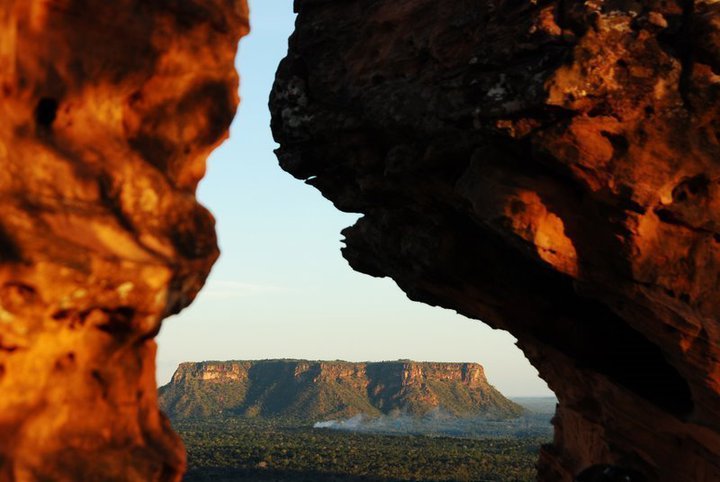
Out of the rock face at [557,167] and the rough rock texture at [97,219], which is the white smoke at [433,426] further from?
the rough rock texture at [97,219]

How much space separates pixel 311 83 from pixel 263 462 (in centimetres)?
5941

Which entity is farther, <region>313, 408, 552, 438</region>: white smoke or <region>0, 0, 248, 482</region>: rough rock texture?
<region>313, 408, 552, 438</region>: white smoke

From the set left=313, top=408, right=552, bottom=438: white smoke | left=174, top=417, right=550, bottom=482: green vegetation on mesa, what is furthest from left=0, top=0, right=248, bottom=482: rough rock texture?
left=313, top=408, right=552, bottom=438: white smoke

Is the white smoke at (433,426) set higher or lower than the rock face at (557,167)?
lower

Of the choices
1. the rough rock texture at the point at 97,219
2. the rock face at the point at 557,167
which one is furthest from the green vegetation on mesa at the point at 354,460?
the rough rock texture at the point at 97,219

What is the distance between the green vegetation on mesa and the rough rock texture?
182 feet

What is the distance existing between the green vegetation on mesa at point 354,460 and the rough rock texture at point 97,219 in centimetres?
5538

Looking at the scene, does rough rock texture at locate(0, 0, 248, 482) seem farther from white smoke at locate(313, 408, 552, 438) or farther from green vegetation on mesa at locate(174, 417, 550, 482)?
white smoke at locate(313, 408, 552, 438)

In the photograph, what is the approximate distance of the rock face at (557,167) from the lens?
19734 mm

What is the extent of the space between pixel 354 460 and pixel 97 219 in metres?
75.6

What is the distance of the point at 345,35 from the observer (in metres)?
25.5

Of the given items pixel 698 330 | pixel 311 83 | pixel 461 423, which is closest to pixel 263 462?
pixel 311 83

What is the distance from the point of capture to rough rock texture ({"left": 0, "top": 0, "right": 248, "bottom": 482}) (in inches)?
400

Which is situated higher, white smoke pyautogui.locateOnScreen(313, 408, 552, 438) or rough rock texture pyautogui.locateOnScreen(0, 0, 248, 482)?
rough rock texture pyautogui.locateOnScreen(0, 0, 248, 482)
